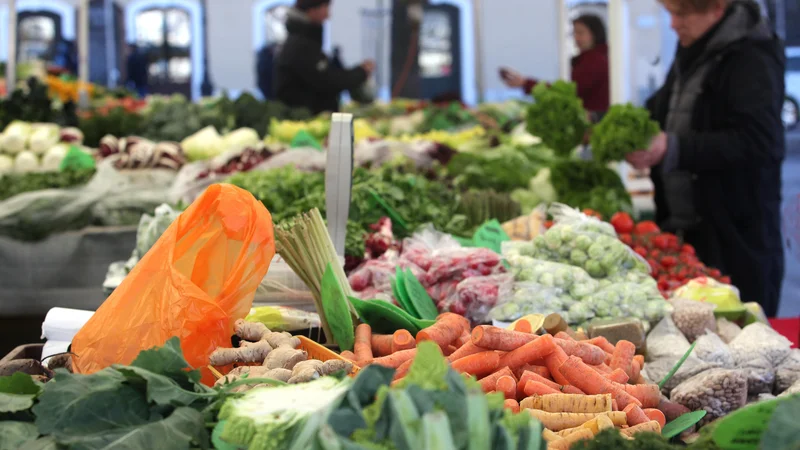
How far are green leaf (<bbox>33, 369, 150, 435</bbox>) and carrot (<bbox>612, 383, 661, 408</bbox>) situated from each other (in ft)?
3.53

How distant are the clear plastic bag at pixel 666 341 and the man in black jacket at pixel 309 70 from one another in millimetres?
5570

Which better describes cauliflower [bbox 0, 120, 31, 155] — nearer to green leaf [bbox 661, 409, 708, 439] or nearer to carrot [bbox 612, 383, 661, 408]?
carrot [bbox 612, 383, 661, 408]

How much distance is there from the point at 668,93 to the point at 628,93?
861 mm

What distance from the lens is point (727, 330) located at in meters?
2.81

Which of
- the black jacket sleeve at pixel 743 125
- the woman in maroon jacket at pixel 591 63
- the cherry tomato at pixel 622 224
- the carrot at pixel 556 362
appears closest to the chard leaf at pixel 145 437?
the carrot at pixel 556 362

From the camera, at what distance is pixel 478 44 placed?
34.7 feet

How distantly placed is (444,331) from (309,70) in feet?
19.5

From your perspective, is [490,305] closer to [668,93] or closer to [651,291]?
[651,291]

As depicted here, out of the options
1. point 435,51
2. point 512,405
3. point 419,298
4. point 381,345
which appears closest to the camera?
point 512,405

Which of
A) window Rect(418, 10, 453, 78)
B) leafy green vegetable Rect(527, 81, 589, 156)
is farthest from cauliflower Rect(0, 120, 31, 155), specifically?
window Rect(418, 10, 453, 78)

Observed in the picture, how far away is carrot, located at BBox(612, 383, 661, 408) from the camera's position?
205cm

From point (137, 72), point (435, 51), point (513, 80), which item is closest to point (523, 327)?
point (513, 80)

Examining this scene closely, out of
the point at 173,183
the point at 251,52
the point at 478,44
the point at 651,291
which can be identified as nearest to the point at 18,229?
the point at 173,183

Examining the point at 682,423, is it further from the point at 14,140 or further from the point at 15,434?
the point at 14,140
